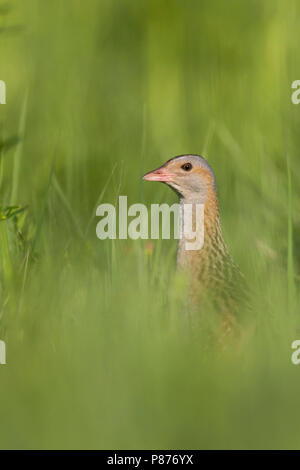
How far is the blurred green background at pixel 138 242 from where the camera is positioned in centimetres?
263

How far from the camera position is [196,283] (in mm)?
4105

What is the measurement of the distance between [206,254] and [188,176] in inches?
18.9

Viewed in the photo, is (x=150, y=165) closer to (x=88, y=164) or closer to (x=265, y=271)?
(x=88, y=164)

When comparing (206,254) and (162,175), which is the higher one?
(162,175)

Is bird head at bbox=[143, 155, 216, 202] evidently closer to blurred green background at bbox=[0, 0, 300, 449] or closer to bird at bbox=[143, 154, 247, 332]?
bird at bbox=[143, 154, 247, 332]

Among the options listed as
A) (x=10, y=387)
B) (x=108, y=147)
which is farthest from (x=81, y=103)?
(x=10, y=387)

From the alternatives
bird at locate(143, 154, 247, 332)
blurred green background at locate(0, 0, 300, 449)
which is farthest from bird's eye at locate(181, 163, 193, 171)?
blurred green background at locate(0, 0, 300, 449)

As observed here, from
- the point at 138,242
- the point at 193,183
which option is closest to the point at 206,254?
the point at 138,242

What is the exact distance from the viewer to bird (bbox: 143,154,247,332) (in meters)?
3.93

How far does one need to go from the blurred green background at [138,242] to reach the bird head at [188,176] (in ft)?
0.72

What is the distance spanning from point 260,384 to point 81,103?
4571mm

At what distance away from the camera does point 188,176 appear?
4.64m

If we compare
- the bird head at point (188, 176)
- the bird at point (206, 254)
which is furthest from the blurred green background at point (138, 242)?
the bird head at point (188, 176)

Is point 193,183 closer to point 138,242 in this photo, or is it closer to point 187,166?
point 187,166
